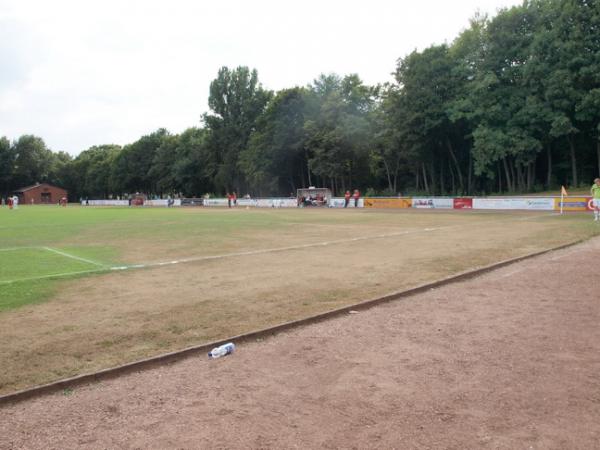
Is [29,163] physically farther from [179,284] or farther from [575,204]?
[179,284]

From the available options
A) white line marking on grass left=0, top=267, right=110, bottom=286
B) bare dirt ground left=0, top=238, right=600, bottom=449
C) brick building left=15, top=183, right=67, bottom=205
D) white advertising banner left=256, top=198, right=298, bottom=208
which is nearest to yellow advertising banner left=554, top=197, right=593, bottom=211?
bare dirt ground left=0, top=238, right=600, bottom=449

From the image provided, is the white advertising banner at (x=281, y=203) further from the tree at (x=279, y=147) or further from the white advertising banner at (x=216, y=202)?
the white advertising banner at (x=216, y=202)

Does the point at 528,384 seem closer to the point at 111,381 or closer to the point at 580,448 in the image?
the point at 580,448

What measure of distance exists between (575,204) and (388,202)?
64.1ft

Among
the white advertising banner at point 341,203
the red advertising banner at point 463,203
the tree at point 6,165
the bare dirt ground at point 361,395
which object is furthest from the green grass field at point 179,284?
the tree at point 6,165

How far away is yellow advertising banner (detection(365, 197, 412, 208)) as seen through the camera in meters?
49.3

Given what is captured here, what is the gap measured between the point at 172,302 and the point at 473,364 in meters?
4.94

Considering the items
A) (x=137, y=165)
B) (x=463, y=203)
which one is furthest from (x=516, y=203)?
(x=137, y=165)

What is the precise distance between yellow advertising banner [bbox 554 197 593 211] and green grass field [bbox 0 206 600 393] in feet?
58.1

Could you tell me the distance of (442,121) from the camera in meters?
50.4

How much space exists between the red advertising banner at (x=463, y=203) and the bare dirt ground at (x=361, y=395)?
38583 mm

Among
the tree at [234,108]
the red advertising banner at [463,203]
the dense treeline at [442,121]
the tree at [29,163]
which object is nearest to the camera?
the dense treeline at [442,121]

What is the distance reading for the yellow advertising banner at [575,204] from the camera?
33.3 m

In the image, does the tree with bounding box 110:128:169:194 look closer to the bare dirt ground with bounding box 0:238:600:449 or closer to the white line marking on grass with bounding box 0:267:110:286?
the white line marking on grass with bounding box 0:267:110:286
